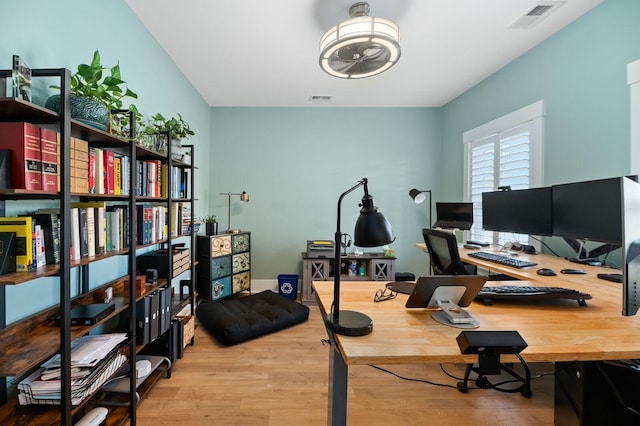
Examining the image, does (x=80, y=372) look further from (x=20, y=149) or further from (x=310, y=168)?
(x=310, y=168)

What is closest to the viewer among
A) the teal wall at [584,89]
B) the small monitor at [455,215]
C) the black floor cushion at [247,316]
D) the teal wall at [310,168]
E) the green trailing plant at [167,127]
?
the teal wall at [584,89]

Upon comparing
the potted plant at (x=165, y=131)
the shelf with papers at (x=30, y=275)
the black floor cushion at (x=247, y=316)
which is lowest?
the black floor cushion at (x=247, y=316)

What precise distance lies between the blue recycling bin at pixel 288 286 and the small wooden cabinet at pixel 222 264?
0.47 metres

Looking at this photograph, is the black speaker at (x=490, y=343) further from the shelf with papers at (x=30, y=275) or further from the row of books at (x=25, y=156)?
the row of books at (x=25, y=156)

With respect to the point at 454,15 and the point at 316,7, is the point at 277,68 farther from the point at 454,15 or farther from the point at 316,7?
the point at 454,15

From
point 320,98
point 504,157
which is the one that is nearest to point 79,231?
point 320,98

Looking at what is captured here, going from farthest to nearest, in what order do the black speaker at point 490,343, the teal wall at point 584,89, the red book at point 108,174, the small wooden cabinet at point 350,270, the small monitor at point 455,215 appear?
the small wooden cabinet at point 350,270 → the small monitor at point 455,215 → the teal wall at point 584,89 → the red book at point 108,174 → the black speaker at point 490,343

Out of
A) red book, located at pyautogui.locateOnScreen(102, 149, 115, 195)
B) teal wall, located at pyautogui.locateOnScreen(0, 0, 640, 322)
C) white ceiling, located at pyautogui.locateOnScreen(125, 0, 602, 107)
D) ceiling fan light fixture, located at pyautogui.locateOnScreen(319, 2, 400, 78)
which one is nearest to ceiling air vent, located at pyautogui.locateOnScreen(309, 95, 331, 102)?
white ceiling, located at pyautogui.locateOnScreen(125, 0, 602, 107)

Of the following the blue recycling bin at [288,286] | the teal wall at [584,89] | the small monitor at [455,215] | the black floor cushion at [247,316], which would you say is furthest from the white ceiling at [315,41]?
the black floor cushion at [247,316]

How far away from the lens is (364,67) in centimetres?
208

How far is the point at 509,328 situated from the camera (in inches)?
37.3

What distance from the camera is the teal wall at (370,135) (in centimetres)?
187

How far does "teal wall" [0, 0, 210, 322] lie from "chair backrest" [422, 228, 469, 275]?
2.31m

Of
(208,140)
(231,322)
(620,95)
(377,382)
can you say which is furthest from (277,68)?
(377,382)
